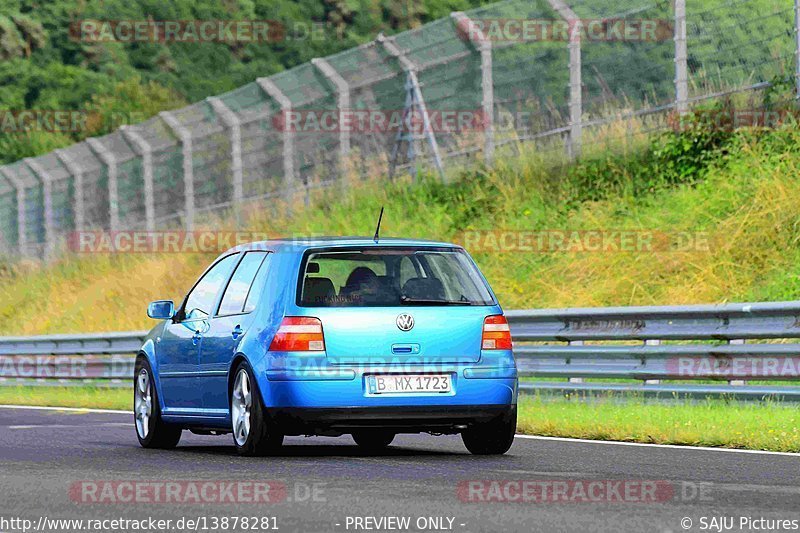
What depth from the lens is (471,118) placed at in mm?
25062

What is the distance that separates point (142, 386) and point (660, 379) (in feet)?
15.1

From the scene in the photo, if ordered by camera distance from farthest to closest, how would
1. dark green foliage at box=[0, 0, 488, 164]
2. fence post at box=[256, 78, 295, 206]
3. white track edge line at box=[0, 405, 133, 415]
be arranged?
dark green foliage at box=[0, 0, 488, 164] < fence post at box=[256, 78, 295, 206] < white track edge line at box=[0, 405, 133, 415]

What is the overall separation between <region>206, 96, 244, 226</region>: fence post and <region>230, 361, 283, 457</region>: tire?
1639 cm

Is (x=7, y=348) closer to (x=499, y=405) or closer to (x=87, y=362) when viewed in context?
(x=87, y=362)

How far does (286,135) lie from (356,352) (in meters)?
16.8

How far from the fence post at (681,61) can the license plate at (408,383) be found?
1143cm

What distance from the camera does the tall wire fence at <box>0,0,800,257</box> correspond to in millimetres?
21922

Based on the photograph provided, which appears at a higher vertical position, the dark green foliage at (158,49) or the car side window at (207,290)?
the dark green foliage at (158,49)

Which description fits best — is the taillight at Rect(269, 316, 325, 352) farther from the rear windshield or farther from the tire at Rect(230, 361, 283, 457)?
the tire at Rect(230, 361, 283, 457)

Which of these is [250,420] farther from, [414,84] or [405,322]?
[414,84]

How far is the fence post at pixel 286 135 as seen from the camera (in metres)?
26.5

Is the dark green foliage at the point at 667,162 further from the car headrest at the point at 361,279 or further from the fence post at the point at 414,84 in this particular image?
the car headrest at the point at 361,279

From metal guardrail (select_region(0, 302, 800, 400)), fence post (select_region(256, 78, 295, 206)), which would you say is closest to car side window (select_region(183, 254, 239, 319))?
metal guardrail (select_region(0, 302, 800, 400))

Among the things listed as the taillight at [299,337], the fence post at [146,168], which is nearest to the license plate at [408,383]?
the taillight at [299,337]
